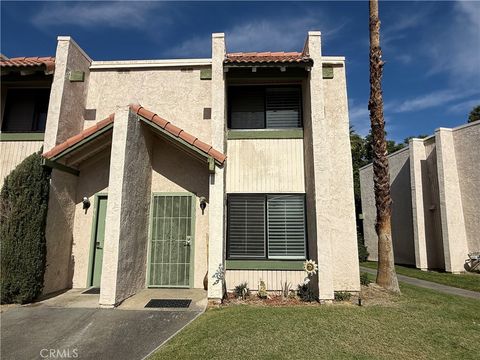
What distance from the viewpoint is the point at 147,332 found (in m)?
5.20

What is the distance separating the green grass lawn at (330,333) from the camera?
4453mm

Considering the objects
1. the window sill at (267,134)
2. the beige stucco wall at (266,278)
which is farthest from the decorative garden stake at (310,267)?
the window sill at (267,134)

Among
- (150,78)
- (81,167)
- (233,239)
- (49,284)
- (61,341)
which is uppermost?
(150,78)

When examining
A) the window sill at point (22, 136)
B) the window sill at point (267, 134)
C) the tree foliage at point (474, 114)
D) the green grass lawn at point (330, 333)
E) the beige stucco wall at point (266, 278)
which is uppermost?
the tree foliage at point (474, 114)

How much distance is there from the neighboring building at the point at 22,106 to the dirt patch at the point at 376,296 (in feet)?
33.0

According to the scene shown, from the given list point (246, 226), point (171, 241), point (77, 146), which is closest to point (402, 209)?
point (246, 226)

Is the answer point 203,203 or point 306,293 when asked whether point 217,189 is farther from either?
point 306,293

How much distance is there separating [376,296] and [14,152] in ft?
36.2

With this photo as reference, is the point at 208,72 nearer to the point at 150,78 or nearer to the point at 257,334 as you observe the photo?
the point at 150,78

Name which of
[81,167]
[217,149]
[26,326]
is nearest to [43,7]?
[81,167]

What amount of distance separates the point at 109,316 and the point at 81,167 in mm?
4633

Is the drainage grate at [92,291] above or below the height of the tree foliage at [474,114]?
below

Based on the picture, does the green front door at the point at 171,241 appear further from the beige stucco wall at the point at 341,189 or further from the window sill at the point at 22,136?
the beige stucco wall at the point at 341,189

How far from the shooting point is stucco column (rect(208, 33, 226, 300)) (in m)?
6.84
